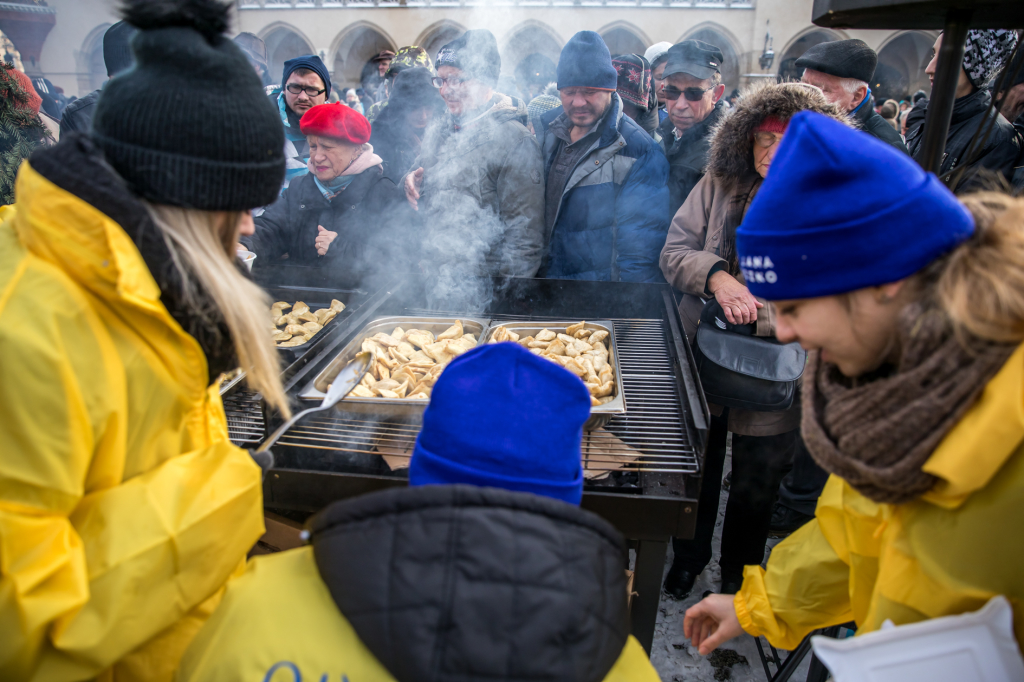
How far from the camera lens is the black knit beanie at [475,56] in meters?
4.29

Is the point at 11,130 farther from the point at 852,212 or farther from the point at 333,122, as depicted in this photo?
the point at 852,212

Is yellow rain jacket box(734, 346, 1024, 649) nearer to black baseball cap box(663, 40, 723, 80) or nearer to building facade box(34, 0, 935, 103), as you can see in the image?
black baseball cap box(663, 40, 723, 80)

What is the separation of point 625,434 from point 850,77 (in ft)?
9.04

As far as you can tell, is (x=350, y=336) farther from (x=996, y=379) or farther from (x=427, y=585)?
(x=996, y=379)

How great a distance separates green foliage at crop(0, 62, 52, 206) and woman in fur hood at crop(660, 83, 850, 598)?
3749mm

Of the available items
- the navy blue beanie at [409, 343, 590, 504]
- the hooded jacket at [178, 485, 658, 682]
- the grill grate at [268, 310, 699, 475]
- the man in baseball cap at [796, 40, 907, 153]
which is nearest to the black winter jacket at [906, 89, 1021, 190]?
the man in baseball cap at [796, 40, 907, 153]

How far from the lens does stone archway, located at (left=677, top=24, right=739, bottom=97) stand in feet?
74.7

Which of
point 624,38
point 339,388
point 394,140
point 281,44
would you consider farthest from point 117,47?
point 281,44

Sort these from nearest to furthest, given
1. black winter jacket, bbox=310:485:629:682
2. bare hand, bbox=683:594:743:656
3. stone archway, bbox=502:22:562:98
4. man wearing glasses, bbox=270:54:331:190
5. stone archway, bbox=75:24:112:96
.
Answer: black winter jacket, bbox=310:485:629:682, bare hand, bbox=683:594:743:656, man wearing glasses, bbox=270:54:331:190, stone archway, bbox=75:24:112:96, stone archway, bbox=502:22:562:98

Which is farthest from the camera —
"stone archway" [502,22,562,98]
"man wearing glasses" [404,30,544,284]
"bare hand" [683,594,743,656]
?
"stone archway" [502,22,562,98]

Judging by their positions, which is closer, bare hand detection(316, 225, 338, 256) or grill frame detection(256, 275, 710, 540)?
grill frame detection(256, 275, 710, 540)

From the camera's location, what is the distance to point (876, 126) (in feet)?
10.9

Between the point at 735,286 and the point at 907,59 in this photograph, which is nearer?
the point at 735,286

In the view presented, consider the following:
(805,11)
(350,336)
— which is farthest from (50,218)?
(805,11)
